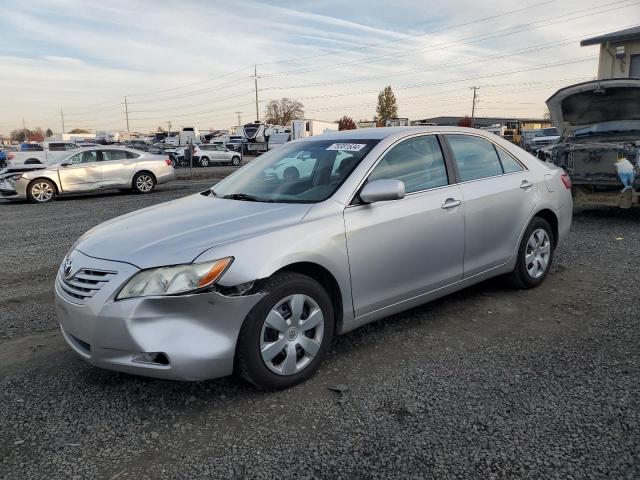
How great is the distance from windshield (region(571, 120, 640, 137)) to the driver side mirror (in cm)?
673

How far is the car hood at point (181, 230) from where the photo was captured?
2.82 meters

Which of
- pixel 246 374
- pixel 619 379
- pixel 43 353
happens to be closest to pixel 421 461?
pixel 246 374

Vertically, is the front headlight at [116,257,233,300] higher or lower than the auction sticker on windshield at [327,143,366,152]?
lower

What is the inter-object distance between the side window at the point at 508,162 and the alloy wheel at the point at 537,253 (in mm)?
602

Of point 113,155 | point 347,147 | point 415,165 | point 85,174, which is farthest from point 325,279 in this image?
point 113,155

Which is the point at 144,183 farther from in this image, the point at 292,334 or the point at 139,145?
the point at 139,145

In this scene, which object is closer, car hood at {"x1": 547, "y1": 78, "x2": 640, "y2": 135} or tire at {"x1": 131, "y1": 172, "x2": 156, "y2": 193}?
car hood at {"x1": 547, "y1": 78, "x2": 640, "y2": 135}

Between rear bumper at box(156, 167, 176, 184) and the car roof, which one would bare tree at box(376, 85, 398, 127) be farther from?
the car roof

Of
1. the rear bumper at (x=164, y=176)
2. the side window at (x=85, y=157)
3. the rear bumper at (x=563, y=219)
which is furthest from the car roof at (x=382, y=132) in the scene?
the rear bumper at (x=164, y=176)

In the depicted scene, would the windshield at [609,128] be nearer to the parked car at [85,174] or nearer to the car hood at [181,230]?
the car hood at [181,230]

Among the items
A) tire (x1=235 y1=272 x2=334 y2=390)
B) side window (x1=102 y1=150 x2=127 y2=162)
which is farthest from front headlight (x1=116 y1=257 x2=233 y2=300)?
side window (x1=102 y1=150 x2=127 y2=162)

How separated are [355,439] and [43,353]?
2.44 metres

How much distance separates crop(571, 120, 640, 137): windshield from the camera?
325 inches

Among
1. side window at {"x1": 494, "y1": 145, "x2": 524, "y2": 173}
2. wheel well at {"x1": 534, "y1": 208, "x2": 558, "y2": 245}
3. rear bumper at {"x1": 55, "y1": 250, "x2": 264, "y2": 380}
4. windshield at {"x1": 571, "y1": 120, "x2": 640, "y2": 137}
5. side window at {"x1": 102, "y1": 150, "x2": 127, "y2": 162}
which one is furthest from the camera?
side window at {"x1": 102, "y1": 150, "x2": 127, "y2": 162}
